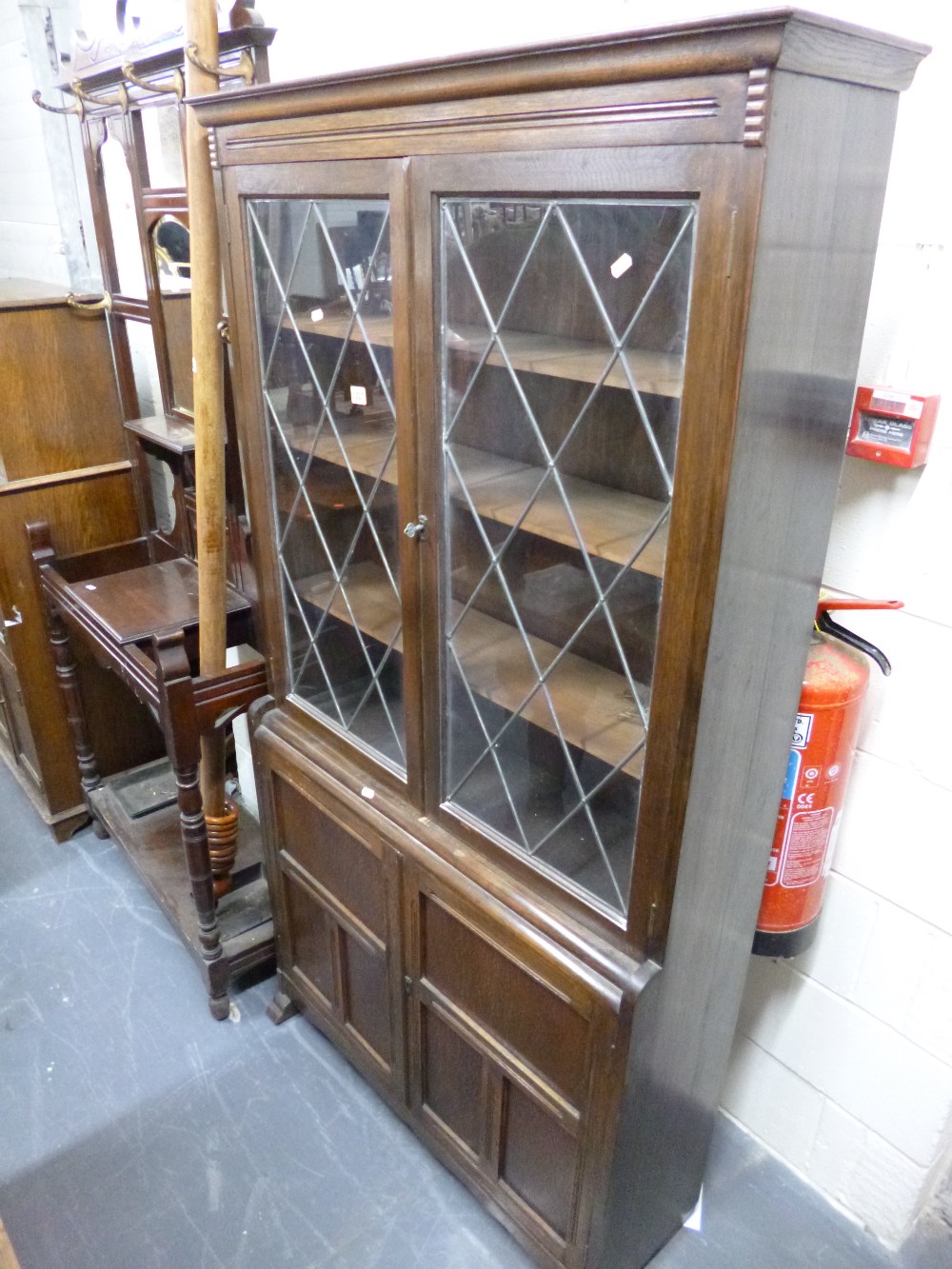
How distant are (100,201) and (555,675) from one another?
1754mm

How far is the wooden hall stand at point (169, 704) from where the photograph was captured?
5.66 feet

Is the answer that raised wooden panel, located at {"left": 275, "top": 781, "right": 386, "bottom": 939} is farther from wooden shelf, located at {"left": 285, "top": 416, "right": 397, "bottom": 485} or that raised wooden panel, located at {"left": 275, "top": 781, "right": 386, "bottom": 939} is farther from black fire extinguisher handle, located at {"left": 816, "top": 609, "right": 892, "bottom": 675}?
black fire extinguisher handle, located at {"left": 816, "top": 609, "right": 892, "bottom": 675}

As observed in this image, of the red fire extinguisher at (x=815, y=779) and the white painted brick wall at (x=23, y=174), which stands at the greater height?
the white painted brick wall at (x=23, y=174)

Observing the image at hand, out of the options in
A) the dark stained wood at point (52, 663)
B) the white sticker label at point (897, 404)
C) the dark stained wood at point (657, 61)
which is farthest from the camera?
the dark stained wood at point (52, 663)

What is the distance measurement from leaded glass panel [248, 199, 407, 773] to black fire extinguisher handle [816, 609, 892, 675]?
Result: 0.64 metres

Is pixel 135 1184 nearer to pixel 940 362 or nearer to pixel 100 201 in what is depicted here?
pixel 940 362

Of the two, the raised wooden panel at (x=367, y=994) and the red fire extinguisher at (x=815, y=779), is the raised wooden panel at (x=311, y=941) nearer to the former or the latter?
the raised wooden panel at (x=367, y=994)

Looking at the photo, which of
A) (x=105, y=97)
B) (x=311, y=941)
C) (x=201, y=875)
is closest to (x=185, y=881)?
(x=201, y=875)

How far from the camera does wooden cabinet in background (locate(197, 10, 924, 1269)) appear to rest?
2.85ft

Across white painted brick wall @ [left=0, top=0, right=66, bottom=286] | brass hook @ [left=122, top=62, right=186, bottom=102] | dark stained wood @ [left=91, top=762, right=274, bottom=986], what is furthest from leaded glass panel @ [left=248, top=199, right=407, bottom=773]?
white painted brick wall @ [left=0, top=0, right=66, bottom=286]

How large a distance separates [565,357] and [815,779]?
0.72 m

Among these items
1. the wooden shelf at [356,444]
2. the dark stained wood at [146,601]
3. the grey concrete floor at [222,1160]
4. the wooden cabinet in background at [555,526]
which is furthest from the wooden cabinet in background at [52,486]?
the wooden shelf at [356,444]

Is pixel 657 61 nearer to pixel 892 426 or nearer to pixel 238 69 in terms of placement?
pixel 892 426

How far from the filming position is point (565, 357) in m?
1.05
